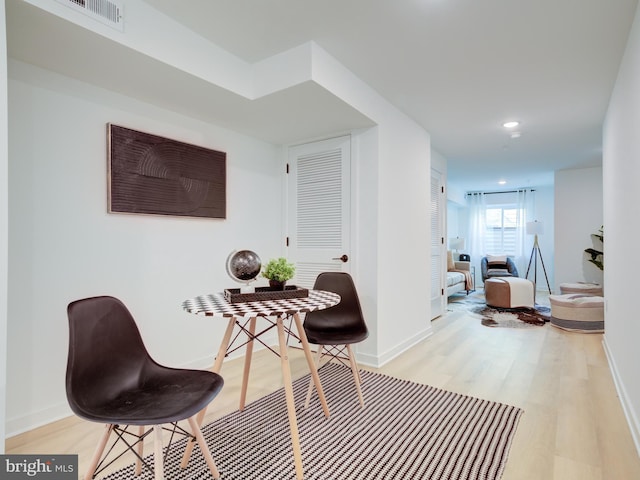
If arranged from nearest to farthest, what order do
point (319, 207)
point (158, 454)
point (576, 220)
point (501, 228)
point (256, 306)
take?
point (158, 454)
point (256, 306)
point (319, 207)
point (576, 220)
point (501, 228)

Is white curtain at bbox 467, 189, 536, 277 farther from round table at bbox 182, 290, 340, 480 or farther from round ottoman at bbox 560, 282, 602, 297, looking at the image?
round table at bbox 182, 290, 340, 480

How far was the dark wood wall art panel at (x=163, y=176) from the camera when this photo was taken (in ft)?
7.91

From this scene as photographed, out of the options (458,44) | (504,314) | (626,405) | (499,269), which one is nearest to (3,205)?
(458,44)

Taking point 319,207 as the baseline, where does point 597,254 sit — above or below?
below

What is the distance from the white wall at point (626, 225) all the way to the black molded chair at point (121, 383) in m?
2.24

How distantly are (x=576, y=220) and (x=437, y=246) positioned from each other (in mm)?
2939

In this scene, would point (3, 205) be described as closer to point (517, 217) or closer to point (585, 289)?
point (585, 289)

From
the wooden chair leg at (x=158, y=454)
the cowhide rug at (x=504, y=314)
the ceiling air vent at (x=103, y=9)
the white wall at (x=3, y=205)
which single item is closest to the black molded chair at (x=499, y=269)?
the cowhide rug at (x=504, y=314)

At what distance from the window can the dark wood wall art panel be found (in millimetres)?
7428

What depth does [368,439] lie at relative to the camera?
1956 mm

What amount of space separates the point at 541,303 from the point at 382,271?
15.3 feet

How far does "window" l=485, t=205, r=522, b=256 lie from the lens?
834cm

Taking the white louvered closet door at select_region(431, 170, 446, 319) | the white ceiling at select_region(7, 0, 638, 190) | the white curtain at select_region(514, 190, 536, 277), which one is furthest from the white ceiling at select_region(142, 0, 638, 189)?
the white curtain at select_region(514, 190, 536, 277)

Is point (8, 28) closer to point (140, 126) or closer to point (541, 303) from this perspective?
point (140, 126)
